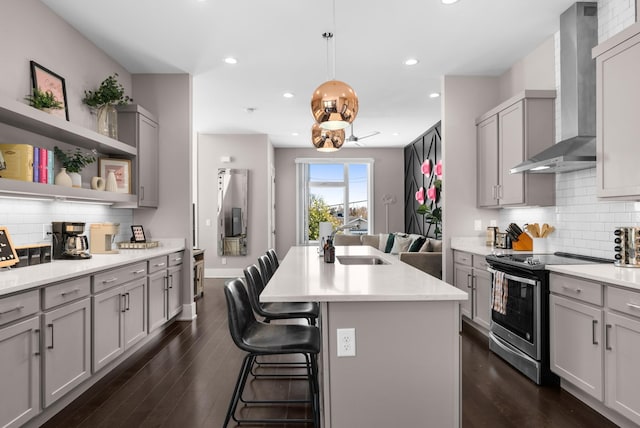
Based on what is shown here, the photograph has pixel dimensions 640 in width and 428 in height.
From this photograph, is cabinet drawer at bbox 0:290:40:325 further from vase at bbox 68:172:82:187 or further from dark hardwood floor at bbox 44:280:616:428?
vase at bbox 68:172:82:187

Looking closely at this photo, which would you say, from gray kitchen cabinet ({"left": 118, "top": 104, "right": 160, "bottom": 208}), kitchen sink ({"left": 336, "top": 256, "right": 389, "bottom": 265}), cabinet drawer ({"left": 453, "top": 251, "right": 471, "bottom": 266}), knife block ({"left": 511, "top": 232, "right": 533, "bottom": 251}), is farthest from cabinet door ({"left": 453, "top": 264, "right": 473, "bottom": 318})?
gray kitchen cabinet ({"left": 118, "top": 104, "right": 160, "bottom": 208})

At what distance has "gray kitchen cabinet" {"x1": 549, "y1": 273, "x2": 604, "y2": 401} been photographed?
2.37m

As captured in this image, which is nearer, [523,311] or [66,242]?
[523,311]

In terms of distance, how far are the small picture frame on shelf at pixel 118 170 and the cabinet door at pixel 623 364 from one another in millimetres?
4202

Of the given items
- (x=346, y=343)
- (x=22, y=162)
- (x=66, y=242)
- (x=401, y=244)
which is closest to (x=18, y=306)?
(x=22, y=162)

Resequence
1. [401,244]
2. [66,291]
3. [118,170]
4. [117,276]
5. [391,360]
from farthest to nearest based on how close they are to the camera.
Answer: [401,244]
[118,170]
[117,276]
[66,291]
[391,360]

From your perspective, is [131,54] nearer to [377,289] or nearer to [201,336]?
[201,336]

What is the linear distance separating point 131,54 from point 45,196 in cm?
201

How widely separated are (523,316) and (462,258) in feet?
4.90

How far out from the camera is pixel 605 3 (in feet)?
10.7

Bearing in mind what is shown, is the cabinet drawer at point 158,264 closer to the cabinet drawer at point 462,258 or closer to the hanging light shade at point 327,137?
the hanging light shade at point 327,137

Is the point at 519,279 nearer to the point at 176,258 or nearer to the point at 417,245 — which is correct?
the point at 176,258

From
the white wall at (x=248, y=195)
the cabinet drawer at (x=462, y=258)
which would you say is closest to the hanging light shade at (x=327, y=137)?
the cabinet drawer at (x=462, y=258)

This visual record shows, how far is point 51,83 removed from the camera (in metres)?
3.34
